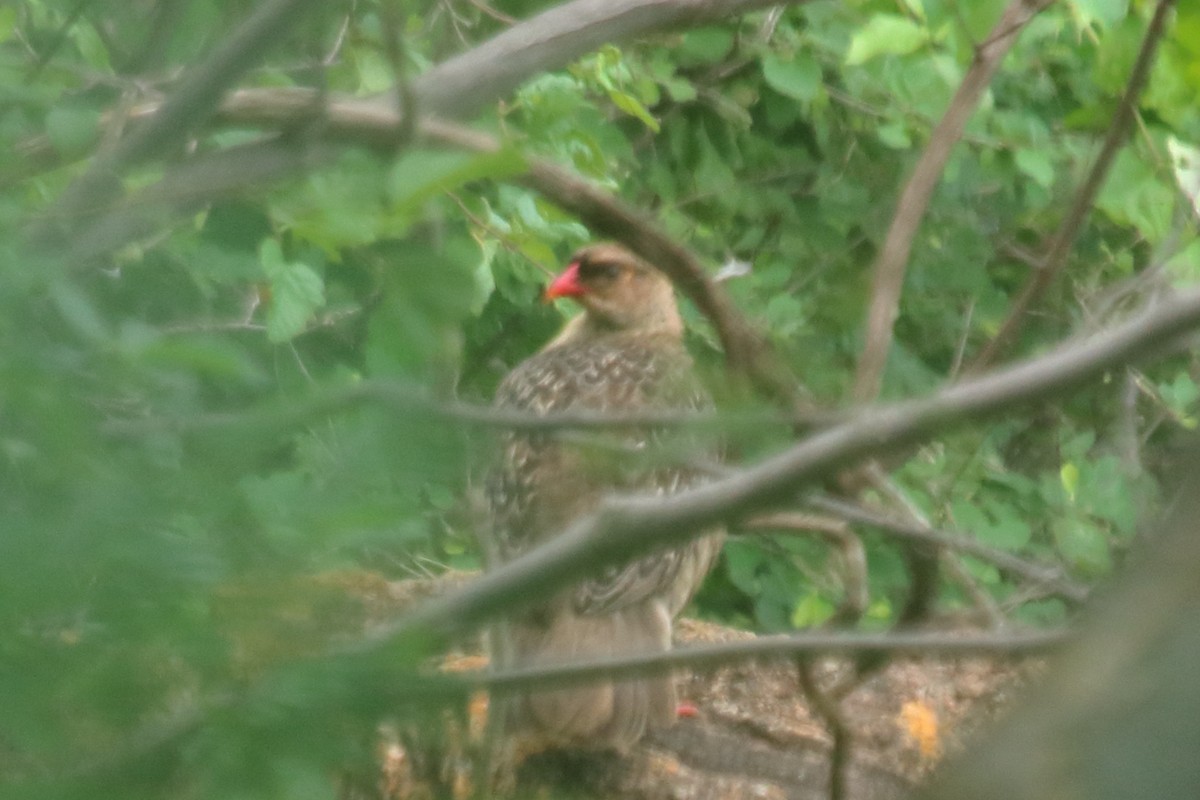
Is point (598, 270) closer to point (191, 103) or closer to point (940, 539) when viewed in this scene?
point (191, 103)

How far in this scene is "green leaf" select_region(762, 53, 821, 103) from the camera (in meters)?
4.94

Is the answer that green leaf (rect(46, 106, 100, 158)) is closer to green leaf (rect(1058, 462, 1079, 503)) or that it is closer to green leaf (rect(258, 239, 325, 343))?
green leaf (rect(258, 239, 325, 343))

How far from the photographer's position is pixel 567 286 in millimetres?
4918

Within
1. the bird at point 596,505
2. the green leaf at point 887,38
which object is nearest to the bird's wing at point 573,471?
the bird at point 596,505

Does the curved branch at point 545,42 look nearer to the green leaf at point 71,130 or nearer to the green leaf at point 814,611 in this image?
the green leaf at point 71,130

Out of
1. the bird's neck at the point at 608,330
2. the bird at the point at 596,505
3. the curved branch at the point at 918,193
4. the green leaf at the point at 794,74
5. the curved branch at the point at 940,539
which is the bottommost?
the bird's neck at the point at 608,330

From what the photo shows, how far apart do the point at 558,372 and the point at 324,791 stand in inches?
137

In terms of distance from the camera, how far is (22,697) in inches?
36.8

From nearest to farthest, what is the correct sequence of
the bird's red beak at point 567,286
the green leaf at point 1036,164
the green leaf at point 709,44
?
the green leaf at point 1036,164 → the bird's red beak at point 567,286 → the green leaf at point 709,44

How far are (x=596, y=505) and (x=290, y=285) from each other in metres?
0.76

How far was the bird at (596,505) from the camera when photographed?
130 inches

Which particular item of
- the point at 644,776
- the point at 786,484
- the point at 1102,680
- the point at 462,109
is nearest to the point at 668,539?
the point at 786,484

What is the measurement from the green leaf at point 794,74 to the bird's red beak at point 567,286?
0.76 metres

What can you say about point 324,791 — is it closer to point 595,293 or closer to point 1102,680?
point 1102,680
